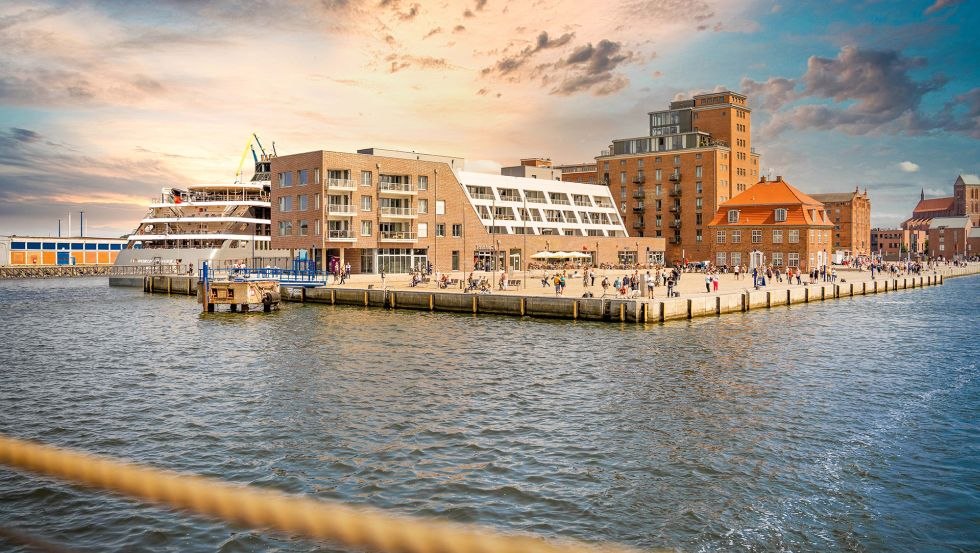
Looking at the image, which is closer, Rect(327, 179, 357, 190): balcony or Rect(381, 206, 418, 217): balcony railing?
Rect(327, 179, 357, 190): balcony

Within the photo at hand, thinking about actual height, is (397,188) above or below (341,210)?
above

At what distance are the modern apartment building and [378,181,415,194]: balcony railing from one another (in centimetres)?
6406

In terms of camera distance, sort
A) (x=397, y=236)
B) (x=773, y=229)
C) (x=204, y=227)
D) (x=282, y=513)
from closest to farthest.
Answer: (x=282, y=513) → (x=397, y=236) → (x=773, y=229) → (x=204, y=227)

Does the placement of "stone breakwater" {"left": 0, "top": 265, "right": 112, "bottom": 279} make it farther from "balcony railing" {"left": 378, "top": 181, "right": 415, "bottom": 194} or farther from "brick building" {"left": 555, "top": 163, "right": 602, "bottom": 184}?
"brick building" {"left": 555, "top": 163, "right": 602, "bottom": 184}

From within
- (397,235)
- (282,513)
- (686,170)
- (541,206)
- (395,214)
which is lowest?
(282,513)

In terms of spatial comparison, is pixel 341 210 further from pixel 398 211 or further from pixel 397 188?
pixel 397 188

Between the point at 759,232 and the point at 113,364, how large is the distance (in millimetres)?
98952

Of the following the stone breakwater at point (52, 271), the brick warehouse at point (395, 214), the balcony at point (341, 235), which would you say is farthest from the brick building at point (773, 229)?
the stone breakwater at point (52, 271)

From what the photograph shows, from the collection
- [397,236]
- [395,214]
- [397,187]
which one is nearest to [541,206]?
[397,187]

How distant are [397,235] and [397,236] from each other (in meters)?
0.18

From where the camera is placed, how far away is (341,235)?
289ft

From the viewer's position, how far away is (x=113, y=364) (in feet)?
Result: 113

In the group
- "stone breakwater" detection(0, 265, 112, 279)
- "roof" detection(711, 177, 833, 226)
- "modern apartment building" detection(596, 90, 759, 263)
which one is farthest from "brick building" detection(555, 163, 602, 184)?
"stone breakwater" detection(0, 265, 112, 279)

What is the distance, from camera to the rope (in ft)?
8.30
